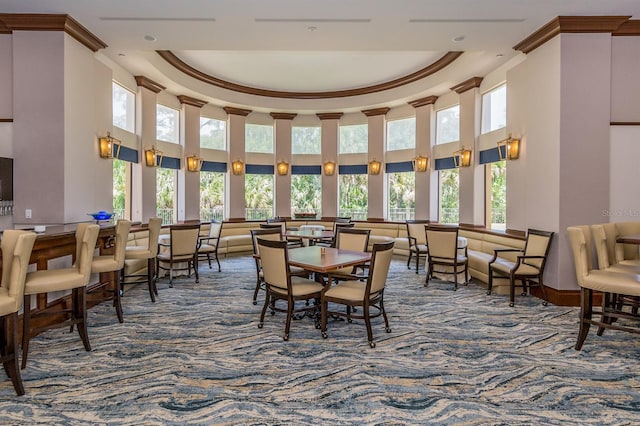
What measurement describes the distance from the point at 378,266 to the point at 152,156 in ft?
21.2

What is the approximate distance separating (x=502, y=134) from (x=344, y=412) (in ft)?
21.3

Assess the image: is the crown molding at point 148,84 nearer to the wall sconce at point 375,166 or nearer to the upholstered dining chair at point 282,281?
the wall sconce at point 375,166

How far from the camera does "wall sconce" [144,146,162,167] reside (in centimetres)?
788

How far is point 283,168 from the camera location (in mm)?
10406

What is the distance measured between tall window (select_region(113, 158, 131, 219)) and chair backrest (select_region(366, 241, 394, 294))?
239 inches

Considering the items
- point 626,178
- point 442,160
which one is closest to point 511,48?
point 626,178

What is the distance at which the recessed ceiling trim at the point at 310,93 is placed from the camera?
290 inches

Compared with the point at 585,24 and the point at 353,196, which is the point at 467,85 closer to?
the point at 585,24

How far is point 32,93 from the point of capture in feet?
16.0

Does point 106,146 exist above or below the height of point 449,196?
above

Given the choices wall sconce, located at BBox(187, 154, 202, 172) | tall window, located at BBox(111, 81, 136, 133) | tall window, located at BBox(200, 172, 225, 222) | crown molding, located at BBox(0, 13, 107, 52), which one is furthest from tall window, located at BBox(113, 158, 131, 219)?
crown molding, located at BBox(0, 13, 107, 52)

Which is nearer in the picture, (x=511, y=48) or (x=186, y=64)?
(x=511, y=48)

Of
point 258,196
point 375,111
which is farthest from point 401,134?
point 258,196

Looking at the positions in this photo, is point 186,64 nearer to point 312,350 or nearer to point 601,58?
point 312,350
